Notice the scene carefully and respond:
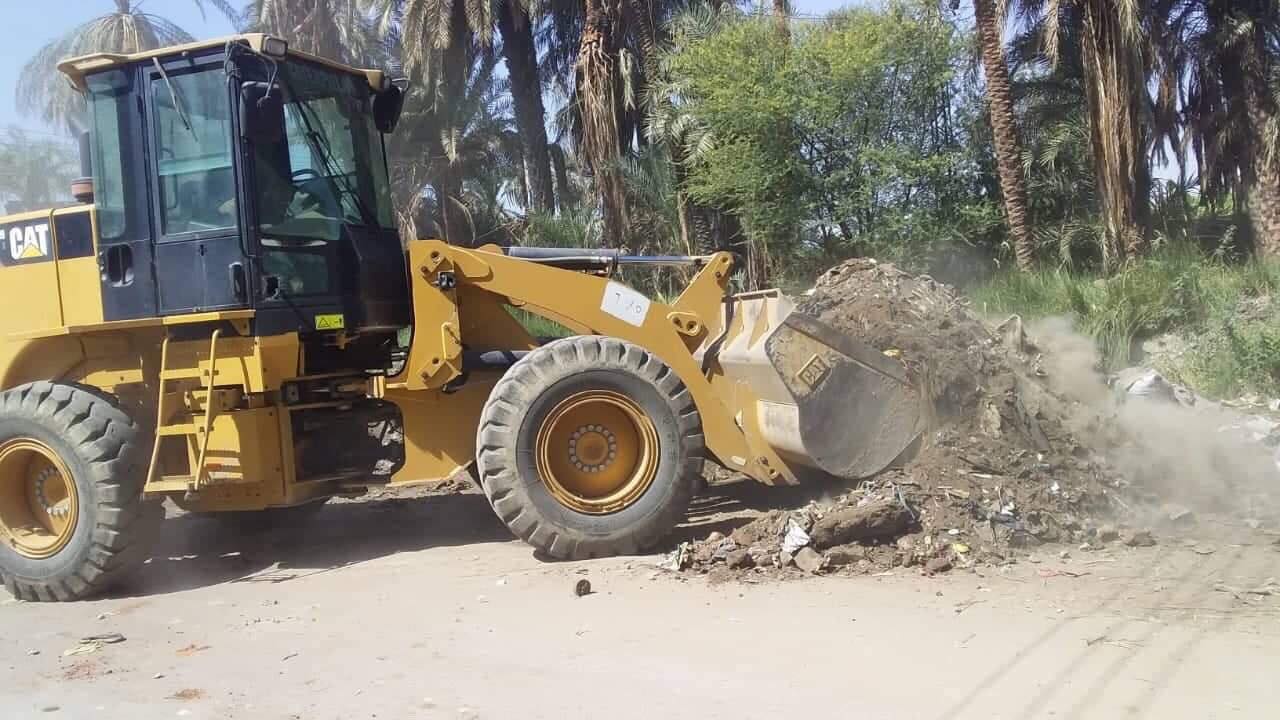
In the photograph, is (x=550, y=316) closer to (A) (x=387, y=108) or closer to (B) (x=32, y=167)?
(A) (x=387, y=108)

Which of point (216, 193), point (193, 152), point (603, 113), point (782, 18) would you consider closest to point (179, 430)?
point (216, 193)

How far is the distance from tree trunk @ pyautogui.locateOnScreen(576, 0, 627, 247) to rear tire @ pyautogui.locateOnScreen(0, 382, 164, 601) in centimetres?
1444

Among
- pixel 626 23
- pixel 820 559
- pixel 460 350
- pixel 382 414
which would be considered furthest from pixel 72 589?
pixel 626 23

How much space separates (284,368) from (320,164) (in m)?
1.48

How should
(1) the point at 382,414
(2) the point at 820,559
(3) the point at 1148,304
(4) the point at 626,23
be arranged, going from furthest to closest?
(4) the point at 626,23
(3) the point at 1148,304
(1) the point at 382,414
(2) the point at 820,559

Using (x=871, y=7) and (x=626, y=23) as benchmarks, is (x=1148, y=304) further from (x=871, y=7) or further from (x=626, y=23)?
(x=626, y=23)

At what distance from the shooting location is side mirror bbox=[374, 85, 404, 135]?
803cm

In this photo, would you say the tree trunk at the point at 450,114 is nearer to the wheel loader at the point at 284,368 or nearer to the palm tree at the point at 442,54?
the palm tree at the point at 442,54

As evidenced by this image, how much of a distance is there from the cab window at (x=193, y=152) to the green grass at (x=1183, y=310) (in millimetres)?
8681

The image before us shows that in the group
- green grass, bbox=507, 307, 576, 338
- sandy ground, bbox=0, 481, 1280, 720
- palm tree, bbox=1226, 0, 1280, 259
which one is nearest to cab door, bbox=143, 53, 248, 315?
green grass, bbox=507, 307, 576, 338

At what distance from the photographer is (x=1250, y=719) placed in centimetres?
396

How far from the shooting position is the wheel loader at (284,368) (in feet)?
22.3

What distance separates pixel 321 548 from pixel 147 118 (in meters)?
3.33

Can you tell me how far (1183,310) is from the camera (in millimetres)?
11898
